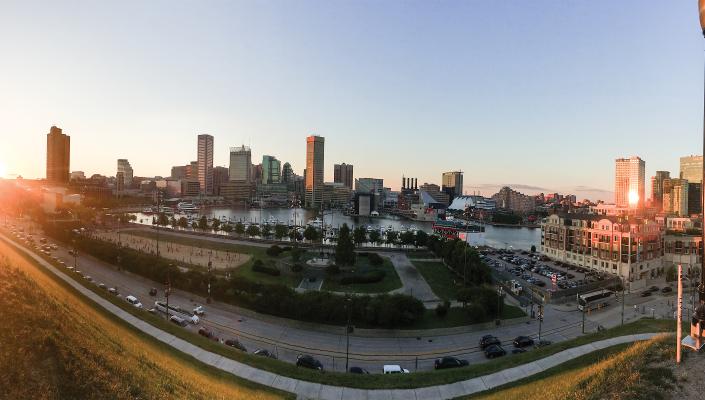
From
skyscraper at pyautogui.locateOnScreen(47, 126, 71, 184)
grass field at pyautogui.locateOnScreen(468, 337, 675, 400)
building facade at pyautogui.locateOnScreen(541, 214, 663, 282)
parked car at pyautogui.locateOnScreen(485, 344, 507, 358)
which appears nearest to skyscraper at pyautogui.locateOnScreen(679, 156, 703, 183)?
building facade at pyautogui.locateOnScreen(541, 214, 663, 282)

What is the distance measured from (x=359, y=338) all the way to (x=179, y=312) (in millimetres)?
10705

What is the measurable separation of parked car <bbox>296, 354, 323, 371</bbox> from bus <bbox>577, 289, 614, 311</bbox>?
18.0m

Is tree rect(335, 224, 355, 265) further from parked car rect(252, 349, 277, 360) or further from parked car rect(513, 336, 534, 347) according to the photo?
parked car rect(513, 336, 534, 347)

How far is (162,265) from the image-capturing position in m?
27.4

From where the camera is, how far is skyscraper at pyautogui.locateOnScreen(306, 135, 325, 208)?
16625cm

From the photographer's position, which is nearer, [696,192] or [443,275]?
[443,275]

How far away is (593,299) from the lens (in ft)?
87.2

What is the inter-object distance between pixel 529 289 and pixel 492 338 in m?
13.0

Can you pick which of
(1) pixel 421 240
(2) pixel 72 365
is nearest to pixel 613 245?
(1) pixel 421 240

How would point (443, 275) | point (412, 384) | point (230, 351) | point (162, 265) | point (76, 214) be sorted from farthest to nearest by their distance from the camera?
point (76, 214) < point (443, 275) < point (162, 265) < point (230, 351) < point (412, 384)

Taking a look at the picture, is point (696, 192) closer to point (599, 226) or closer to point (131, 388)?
point (599, 226)

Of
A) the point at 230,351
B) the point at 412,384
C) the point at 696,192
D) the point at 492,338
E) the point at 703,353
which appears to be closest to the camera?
the point at 703,353

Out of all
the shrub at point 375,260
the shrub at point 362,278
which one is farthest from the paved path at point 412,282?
the shrub at point 362,278

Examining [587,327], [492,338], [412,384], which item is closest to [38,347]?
[412,384]
